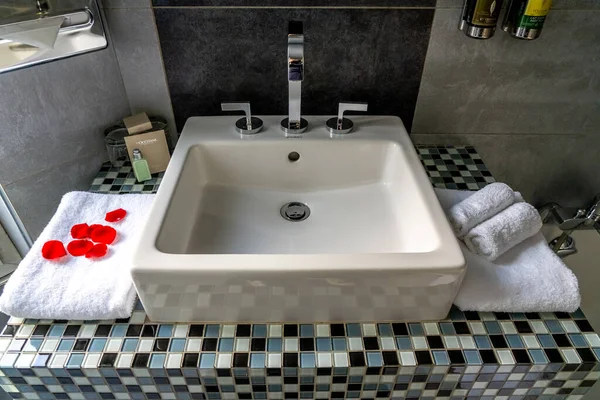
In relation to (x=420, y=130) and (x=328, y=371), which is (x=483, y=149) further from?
(x=328, y=371)

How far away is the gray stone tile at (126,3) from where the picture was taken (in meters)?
1.00

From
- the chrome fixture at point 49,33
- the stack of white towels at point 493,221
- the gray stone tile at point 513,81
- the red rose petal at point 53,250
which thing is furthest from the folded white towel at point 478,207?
the chrome fixture at point 49,33

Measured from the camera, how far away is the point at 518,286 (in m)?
0.82

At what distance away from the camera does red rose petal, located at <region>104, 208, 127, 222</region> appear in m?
0.96

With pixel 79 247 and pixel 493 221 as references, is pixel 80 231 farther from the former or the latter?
pixel 493 221

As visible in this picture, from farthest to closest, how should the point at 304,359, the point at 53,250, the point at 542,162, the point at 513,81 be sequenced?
1. the point at 542,162
2. the point at 513,81
3. the point at 53,250
4. the point at 304,359

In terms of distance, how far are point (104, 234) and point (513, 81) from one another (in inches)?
42.8

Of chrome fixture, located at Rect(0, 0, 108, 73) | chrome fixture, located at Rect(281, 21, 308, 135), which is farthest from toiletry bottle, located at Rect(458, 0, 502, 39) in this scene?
chrome fixture, located at Rect(0, 0, 108, 73)

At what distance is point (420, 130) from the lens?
1.23 metres

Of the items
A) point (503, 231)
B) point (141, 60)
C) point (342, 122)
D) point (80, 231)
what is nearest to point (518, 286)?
point (503, 231)

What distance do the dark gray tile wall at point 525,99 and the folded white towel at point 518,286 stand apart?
482 millimetres

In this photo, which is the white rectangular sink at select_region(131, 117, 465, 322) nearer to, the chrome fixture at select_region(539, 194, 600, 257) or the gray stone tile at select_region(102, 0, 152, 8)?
the gray stone tile at select_region(102, 0, 152, 8)

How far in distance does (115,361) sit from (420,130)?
96cm

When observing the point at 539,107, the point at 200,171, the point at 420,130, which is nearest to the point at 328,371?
the point at 200,171
